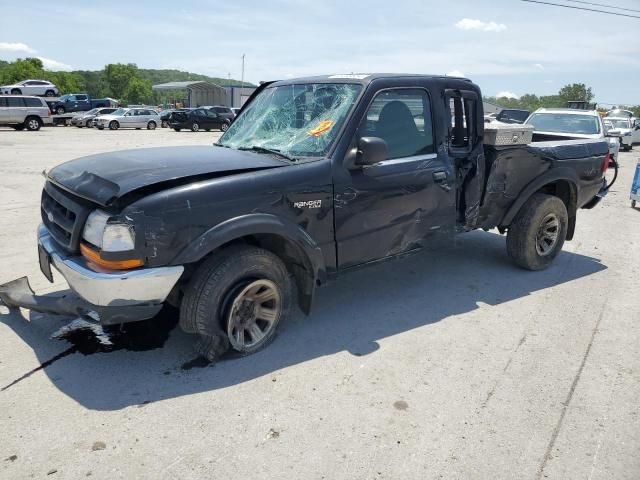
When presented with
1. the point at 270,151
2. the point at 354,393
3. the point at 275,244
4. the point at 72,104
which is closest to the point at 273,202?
the point at 275,244

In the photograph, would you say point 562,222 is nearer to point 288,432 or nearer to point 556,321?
point 556,321

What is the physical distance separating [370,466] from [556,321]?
2554mm

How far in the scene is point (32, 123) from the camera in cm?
2509

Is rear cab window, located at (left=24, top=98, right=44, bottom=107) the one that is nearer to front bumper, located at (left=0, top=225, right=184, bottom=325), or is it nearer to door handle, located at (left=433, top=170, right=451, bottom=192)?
front bumper, located at (left=0, top=225, right=184, bottom=325)

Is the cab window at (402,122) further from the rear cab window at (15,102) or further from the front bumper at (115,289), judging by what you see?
the rear cab window at (15,102)

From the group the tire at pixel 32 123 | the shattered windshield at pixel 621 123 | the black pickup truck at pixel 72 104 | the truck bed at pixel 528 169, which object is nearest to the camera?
the truck bed at pixel 528 169

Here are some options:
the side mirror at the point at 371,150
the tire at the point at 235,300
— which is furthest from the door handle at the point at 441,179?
the tire at the point at 235,300

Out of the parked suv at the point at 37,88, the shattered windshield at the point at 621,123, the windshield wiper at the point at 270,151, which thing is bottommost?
the windshield wiper at the point at 270,151

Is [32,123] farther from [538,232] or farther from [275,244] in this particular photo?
[538,232]

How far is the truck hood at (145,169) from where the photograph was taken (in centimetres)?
293

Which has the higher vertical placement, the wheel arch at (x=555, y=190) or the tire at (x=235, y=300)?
the wheel arch at (x=555, y=190)

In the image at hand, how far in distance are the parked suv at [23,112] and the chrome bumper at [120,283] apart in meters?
26.0

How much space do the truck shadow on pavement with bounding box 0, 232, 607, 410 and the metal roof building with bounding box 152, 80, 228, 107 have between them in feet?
199

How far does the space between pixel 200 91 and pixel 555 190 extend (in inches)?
2524
